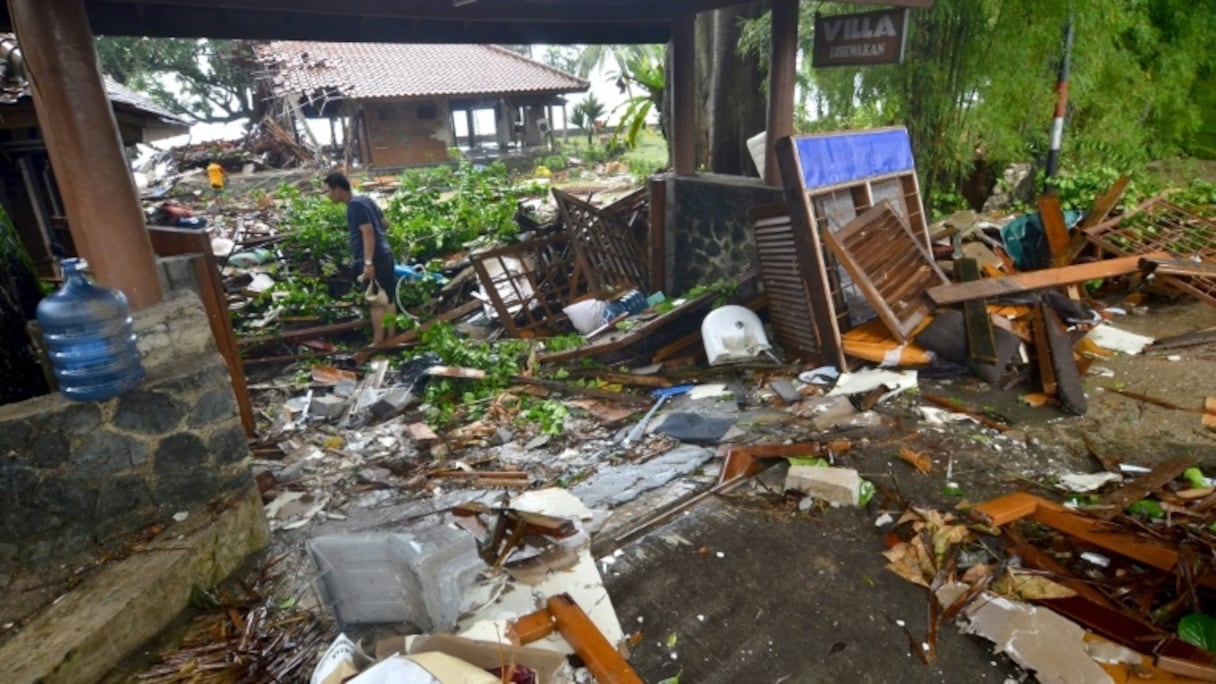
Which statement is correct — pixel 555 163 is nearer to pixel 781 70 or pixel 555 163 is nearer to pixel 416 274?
pixel 416 274

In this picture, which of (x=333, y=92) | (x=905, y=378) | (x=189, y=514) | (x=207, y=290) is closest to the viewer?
(x=189, y=514)

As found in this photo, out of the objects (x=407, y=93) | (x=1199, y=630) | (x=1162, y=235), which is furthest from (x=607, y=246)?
(x=407, y=93)

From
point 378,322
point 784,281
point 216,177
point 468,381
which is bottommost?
point 468,381

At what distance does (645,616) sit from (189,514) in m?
2.44

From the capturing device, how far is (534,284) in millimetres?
8883

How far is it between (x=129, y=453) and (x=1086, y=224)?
860cm

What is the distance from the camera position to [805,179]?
576cm

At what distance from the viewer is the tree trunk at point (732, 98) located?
344 inches

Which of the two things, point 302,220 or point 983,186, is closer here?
point 983,186

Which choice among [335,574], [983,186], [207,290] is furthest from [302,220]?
[983,186]

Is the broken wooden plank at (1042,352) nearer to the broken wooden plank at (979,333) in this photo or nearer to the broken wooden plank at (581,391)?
the broken wooden plank at (979,333)

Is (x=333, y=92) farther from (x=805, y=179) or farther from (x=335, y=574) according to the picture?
(x=335, y=574)

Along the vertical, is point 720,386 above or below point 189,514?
below

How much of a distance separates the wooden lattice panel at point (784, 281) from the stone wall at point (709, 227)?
0.75m
